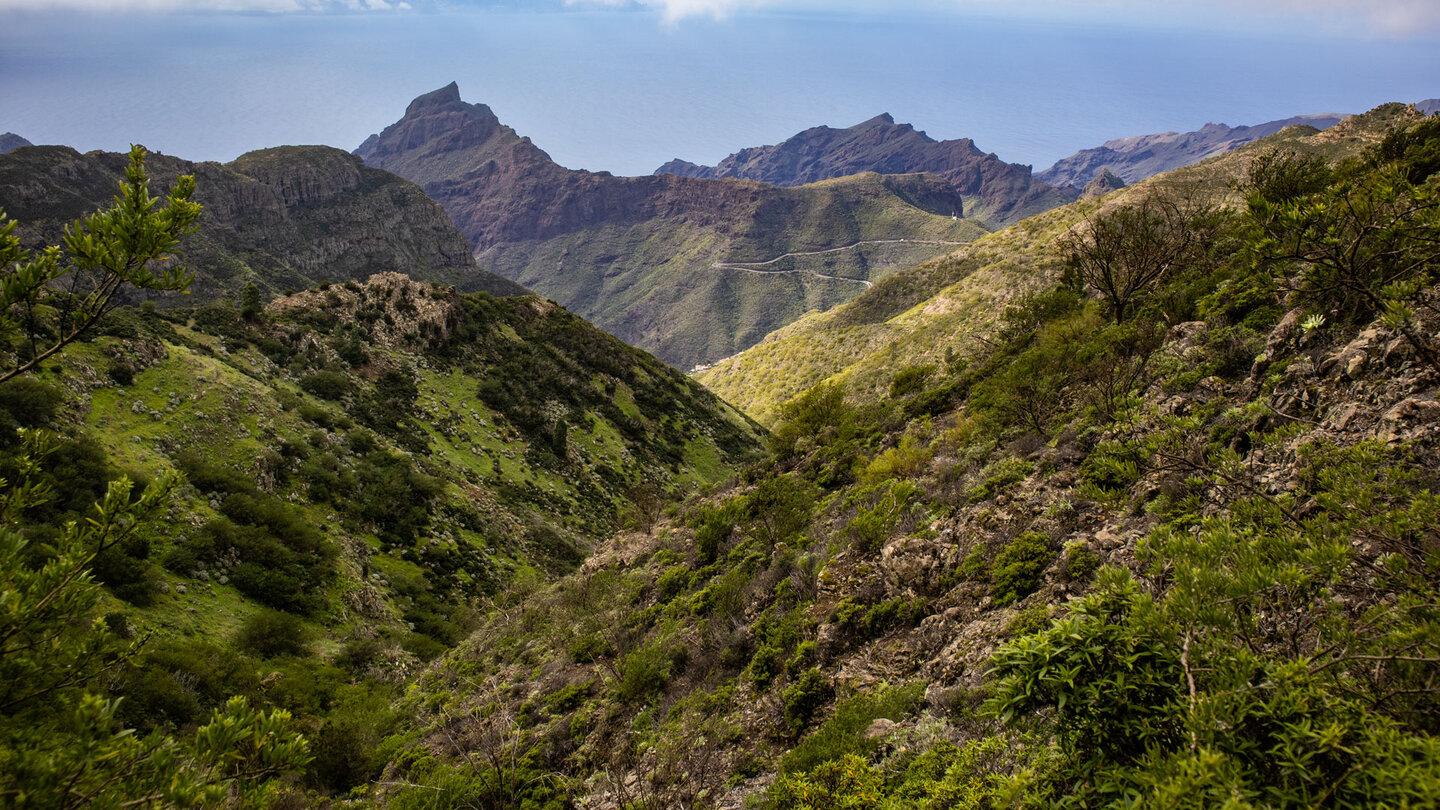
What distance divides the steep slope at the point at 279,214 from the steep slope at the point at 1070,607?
9606 cm

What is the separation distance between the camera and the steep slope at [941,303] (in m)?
43.7

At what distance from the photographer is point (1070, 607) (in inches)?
155

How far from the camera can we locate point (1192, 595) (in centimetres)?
355

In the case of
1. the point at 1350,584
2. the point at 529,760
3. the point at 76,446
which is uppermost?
the point at 76,446

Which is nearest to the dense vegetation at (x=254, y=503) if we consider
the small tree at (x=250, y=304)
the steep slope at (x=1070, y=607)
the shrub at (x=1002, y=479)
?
the small tree at (x=250, y=304)

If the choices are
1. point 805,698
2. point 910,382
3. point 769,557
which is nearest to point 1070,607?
point 805,698

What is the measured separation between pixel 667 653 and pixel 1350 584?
930 cm

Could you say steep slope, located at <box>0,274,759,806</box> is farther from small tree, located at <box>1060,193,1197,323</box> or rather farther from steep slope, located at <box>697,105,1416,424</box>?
small tree, located at <box>1060,193,1197,323</box>

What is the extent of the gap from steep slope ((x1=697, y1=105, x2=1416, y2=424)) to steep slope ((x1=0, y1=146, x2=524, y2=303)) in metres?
76.7

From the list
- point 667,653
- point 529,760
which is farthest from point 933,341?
point 529,760

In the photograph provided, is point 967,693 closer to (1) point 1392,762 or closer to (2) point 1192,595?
(2) point 1192,595

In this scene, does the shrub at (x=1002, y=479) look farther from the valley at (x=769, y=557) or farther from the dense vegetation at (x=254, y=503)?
the dense vegetation at (x=254, y=503)

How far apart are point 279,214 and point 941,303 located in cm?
14644

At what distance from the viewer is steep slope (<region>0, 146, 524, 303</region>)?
89.2 meters
